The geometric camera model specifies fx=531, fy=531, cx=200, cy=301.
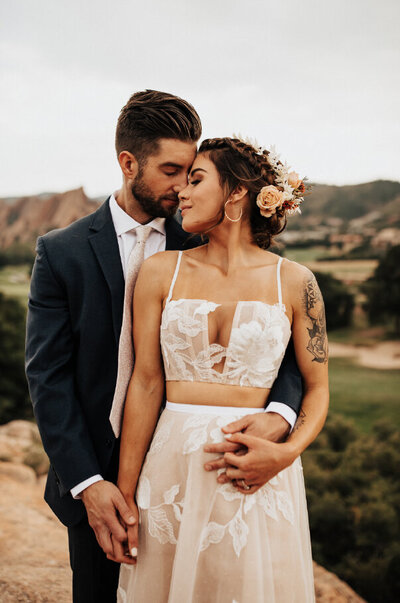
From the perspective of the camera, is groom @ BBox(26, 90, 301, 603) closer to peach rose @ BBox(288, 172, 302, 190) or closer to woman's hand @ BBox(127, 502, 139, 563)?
woman's hand @ BBox(127, 502, 139, 563)

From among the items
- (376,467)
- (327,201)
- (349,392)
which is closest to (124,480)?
(376,467)

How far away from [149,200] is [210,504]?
1.47m

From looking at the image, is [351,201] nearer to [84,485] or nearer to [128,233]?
[128,233]

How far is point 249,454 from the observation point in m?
2.04

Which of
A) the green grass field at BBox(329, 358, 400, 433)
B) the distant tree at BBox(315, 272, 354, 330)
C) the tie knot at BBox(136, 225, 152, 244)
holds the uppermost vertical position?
the tie knot at BBox(136, 225, 152, 244)

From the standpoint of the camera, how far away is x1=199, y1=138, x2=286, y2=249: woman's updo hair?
7.60 ft

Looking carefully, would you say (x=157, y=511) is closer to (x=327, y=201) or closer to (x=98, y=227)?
(x=98, y=227)

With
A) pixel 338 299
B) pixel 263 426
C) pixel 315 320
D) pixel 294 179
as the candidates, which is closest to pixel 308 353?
pixel 315 320

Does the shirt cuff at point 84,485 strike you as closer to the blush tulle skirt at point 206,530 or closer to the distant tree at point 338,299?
the blush tulle skirt at point 206,530

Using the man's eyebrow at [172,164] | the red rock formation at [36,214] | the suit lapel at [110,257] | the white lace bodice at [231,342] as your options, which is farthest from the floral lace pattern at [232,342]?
the red rock formation at [36,214]

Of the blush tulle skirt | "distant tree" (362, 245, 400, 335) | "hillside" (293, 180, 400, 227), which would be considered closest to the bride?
the blush tulle skirt

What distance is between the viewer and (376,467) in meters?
7.29

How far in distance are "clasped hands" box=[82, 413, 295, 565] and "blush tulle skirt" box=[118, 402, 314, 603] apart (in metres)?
0.04

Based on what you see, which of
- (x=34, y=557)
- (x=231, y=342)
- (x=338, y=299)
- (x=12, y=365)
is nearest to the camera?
(x=231, y=342)
